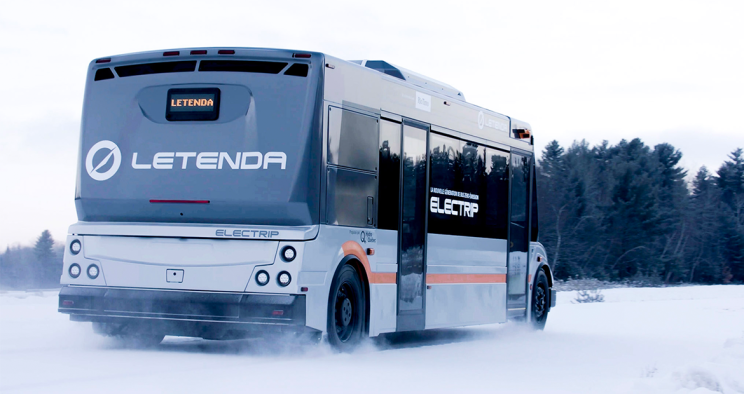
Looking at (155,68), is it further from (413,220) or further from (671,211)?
(671,211)

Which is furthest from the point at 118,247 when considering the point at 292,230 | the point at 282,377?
the point at 282,377

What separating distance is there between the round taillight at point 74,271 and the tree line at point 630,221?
51.6 metres

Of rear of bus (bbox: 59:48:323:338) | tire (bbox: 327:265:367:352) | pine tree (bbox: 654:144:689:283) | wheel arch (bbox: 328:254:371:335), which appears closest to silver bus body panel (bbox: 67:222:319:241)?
rear of bus (bbox: 59:48:323:338)

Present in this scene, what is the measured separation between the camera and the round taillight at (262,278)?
9.86 m

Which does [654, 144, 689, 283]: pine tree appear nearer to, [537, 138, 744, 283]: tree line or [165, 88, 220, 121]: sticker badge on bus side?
[537, 138, 744, 283]: tree line

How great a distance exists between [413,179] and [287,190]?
8.48ft

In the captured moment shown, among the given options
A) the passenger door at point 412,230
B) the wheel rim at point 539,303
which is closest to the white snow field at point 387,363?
the wheel rim at point 539,303

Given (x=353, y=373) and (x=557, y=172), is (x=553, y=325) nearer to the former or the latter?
(x=353, y=373)

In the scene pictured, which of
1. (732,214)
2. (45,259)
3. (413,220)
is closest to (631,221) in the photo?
(732,214)

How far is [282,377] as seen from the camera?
817cm

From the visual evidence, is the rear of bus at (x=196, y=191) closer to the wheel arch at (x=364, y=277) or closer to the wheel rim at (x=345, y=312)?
the wheel rim at (x=345, y=312)

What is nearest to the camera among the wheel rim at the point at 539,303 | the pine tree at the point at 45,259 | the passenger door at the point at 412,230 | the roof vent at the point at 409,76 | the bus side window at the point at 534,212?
the passenger door at the point at 412,230

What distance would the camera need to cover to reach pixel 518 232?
15594mm

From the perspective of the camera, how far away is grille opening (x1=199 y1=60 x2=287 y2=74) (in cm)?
1020
